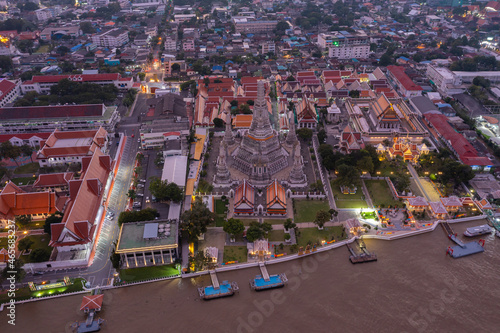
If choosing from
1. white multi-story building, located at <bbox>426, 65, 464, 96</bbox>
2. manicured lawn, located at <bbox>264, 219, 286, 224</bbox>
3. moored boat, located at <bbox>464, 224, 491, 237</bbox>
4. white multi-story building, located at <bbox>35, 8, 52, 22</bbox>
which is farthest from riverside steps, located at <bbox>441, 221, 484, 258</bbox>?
white multi-story building, located at <bbox>35, 8, 52, 22</bbox>

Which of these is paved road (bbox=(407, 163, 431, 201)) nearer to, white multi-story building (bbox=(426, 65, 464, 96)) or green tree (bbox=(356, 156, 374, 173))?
green tree (bbox=(356, 156, 374, 173))

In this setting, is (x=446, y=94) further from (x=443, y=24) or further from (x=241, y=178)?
(x=443, y=24)

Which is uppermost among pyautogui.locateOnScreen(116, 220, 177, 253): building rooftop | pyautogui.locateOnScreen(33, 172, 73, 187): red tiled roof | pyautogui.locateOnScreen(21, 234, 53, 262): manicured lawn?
pyautogui.locateOnScreen(116, 220, 177, 253): building rooftop

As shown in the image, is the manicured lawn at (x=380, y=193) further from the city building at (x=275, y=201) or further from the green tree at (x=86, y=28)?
the green tree at (x=86, y=28)

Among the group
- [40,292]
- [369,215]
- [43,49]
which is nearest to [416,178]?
[369,215]

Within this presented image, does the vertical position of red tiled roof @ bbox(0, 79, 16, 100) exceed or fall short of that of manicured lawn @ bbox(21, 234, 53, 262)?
it exceeds it

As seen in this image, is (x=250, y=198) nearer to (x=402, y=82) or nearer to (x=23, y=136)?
(x=23, y=136)
